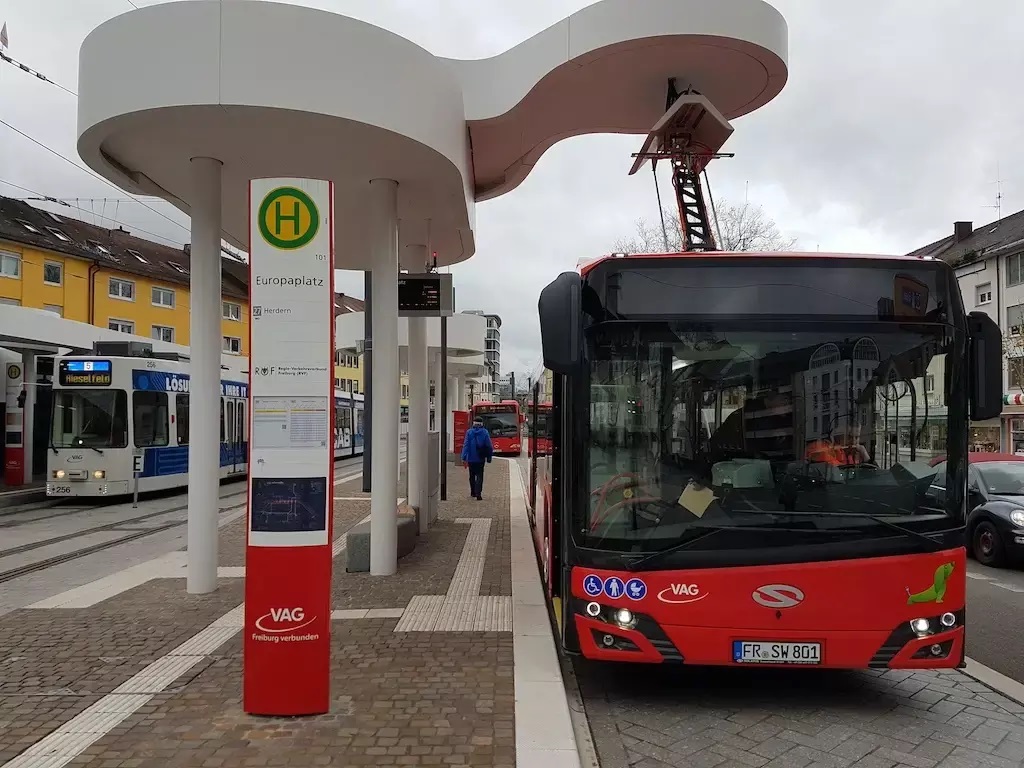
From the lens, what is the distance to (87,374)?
16703mm

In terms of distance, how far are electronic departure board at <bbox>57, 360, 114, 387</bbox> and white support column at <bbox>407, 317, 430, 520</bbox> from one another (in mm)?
8832

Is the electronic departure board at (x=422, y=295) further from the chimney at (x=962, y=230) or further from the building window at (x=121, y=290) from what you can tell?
the chimney at (x=962, y=230)

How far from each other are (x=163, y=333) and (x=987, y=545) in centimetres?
4279

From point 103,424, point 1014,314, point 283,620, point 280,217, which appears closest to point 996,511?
point 283,620

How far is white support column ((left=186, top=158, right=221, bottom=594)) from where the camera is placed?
749 cm

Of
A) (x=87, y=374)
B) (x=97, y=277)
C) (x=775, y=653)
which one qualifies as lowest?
(x=775, y=653)

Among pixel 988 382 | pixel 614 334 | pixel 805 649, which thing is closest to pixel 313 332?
pixel 614 334

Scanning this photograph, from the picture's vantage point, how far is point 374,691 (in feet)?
16.0

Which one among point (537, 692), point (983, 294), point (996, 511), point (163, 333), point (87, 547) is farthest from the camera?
point (163, 333)

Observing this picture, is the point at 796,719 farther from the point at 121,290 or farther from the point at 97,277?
the point at 121,290

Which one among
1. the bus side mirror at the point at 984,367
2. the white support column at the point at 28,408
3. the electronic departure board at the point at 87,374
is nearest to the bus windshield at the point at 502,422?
the white support column at the point at 28,408

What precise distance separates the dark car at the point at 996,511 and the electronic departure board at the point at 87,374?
16.0 metres

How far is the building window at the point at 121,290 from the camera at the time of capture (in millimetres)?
40231

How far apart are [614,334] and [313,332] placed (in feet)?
5.89
